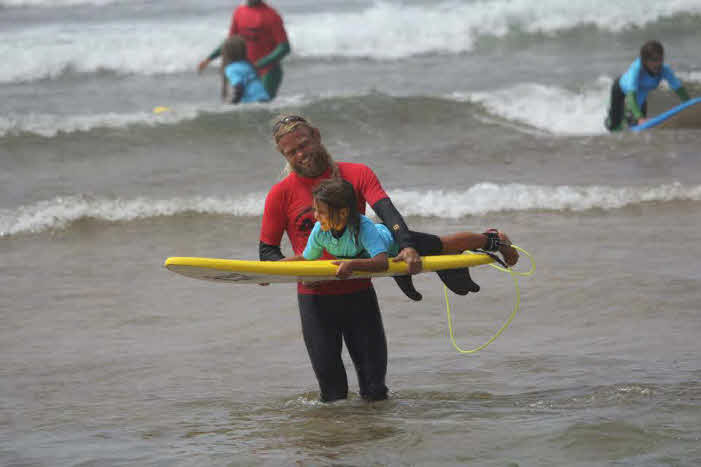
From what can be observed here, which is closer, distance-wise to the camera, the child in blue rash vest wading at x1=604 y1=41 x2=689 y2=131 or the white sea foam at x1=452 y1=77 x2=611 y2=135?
the child in blue rash vest wading at x1=604 y1=41 x2=689 y2=131

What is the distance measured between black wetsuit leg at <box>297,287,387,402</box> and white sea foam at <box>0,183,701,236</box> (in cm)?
503

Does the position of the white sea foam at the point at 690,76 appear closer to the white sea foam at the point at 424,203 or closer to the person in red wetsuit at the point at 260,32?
the white sea foam at the point at 424,203

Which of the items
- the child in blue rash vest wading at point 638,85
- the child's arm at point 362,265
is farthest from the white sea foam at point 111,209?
the child's arm at point 362,265

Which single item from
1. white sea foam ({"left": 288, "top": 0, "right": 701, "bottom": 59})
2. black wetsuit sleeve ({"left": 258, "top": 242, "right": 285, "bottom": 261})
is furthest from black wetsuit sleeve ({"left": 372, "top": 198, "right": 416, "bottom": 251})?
white sea foam ({"left": 288, "top": 0, "right": 701, "bottom": 59})

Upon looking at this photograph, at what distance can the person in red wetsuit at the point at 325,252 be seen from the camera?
13.3 feet

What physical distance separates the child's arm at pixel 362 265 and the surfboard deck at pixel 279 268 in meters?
0.05

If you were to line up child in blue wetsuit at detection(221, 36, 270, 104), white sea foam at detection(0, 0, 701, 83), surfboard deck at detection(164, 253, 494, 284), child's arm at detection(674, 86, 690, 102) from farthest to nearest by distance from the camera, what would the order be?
white sea foam at detection(0, 0, 701, 83), child's arm at detection(674, 86, 690, 102), child in blue wetsuit at detection(221, 36, 270, 104), surfboard deck at detection(164, 253, 494, 284)

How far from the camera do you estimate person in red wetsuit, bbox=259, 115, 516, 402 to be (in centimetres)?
404

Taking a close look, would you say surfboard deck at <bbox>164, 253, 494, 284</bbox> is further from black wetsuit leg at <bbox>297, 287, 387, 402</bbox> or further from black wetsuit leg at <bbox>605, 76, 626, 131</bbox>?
black wetsuit leg at <bbox>605, 76, 626, 131</bbox>

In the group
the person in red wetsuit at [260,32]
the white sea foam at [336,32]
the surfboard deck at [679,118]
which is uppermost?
the white sea foam at [336,32]

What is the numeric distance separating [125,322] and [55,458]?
2539 mm

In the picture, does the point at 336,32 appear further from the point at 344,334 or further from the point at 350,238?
the point at 350,238

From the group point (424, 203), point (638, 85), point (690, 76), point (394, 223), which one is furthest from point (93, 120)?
point (690, 76)

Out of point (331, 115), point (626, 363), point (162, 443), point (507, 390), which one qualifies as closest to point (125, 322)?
point (162, 443)
